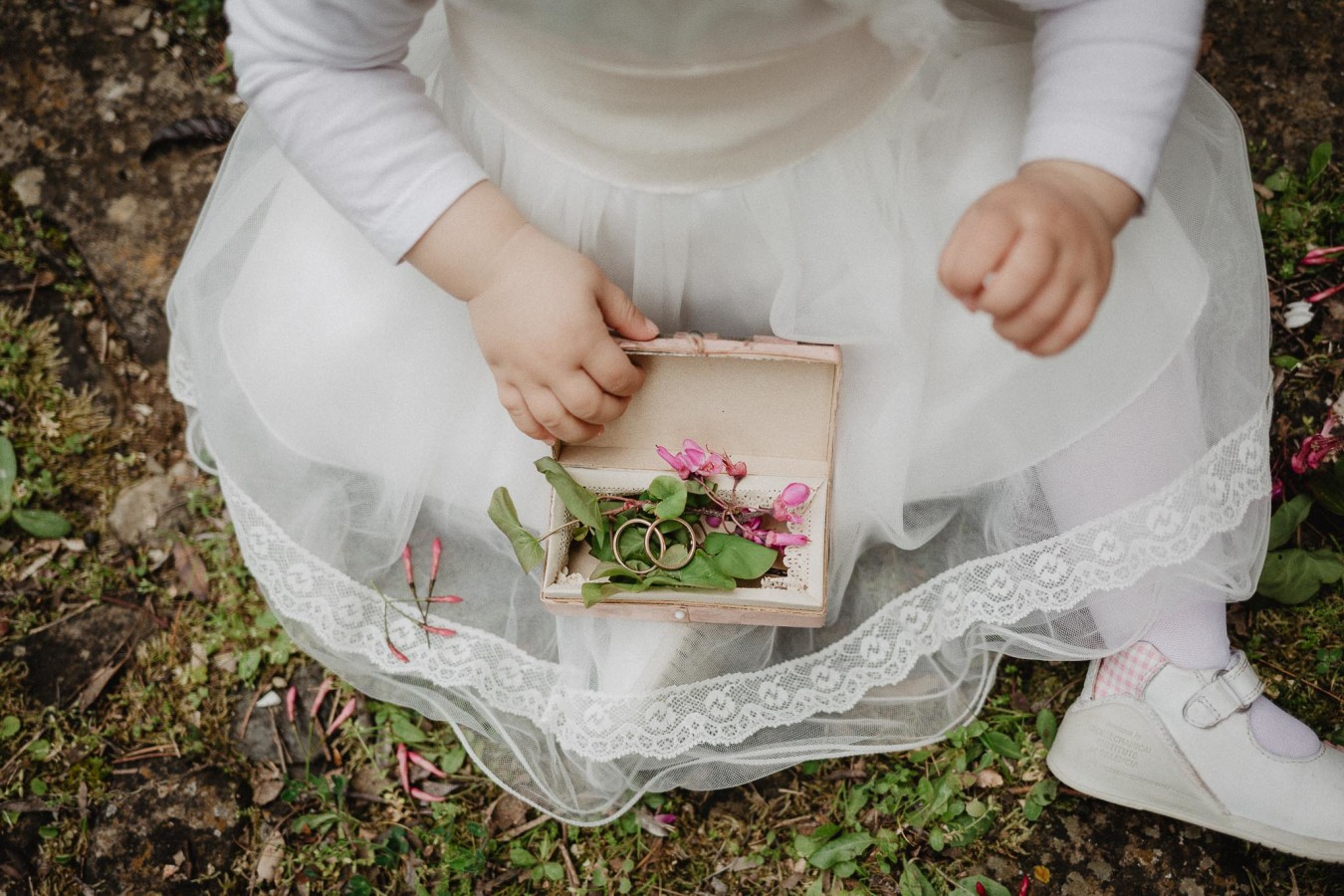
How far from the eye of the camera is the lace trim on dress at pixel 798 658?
1.15 metres

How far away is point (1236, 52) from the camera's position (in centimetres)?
172

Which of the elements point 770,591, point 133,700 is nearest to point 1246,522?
point 770,591

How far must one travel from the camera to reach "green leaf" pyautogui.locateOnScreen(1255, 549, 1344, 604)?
1.44 meters

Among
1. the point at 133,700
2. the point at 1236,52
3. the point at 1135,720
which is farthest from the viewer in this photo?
the point at 1236,52

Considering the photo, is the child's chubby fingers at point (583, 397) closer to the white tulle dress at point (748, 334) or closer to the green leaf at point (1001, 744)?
the white tulle dress at point (748, 334)

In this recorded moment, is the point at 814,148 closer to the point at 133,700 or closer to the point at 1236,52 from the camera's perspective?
the point at 1236,52

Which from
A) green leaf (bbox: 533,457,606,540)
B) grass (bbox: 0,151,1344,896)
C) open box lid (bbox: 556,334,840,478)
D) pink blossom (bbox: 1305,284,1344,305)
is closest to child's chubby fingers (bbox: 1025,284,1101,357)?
open box lid (bbox: 556,334,840,478)

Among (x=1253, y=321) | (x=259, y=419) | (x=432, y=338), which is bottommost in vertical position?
→ (x=259, y=419)

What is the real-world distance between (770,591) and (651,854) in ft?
1.95

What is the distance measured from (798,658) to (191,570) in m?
1.07

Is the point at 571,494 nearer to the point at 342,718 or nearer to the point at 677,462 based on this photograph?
the point at 677,462

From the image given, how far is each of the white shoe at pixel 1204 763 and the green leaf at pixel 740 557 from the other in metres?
0.59

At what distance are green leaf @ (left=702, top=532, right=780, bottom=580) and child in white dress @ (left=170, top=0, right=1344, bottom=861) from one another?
0.18 m

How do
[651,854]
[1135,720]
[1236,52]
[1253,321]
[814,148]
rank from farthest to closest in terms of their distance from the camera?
[1236,52], [651,854], [1135,720], [1253,321], [814,148]
